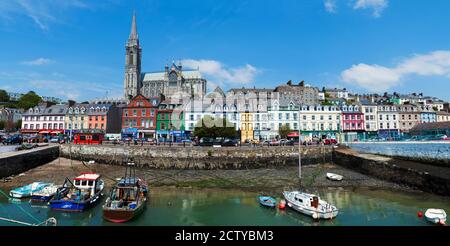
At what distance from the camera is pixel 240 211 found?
1969 cm

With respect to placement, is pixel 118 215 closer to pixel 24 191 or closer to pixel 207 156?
pixel 24 191

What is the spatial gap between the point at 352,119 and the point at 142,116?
48.7 meters

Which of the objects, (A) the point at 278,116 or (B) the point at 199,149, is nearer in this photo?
(B) the point at 199,149

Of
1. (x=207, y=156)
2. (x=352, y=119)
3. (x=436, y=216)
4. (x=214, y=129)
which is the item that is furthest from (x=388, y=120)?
(x=436, y=216)

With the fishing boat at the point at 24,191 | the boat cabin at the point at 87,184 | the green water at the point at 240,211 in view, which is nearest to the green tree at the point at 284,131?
the green water at the point at 240,211

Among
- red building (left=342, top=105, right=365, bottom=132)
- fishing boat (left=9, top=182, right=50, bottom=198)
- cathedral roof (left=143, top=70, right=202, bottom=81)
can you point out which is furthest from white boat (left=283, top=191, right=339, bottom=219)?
cathedral roof (left=143, top=70, right=202, bottom=81)

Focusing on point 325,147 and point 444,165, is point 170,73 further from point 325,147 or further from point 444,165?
point 444,165

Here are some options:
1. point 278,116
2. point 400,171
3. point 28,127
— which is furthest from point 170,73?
point 400,171

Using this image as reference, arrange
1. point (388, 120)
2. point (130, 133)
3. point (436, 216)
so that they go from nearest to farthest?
point (436, 216) < point (130, 133) < point (388, 120)

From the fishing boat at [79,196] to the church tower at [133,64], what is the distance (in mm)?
125216

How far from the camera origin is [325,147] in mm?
43219

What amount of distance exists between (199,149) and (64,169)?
17090mm

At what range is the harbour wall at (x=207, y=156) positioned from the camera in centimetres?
3847
